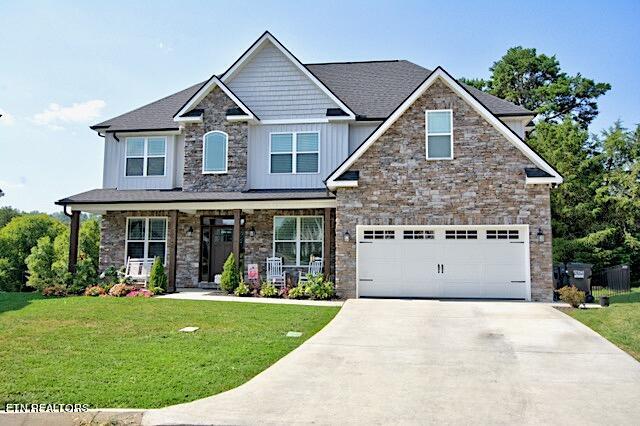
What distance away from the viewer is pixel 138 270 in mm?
17734

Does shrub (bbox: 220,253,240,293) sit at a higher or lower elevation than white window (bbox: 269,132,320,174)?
lower

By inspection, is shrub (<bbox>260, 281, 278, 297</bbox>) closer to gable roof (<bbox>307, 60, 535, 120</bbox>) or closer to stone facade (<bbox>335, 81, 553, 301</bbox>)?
stone facade (<bbox>335, 81, 553, 301</bbox>)

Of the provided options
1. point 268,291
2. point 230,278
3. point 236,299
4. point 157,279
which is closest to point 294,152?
point 230,278

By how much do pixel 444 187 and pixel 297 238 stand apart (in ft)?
18.3

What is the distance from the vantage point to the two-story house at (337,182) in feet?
48.6

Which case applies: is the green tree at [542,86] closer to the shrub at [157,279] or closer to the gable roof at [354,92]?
the gable roof at [354,92]

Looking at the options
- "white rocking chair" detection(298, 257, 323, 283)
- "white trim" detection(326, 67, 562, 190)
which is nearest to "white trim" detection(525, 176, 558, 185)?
"white trim" detection(326, 67, 562, 190)

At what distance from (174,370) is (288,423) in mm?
A: 2395

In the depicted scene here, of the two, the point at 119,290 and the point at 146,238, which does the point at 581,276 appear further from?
the point at 146,238

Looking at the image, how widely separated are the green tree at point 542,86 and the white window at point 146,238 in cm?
2562

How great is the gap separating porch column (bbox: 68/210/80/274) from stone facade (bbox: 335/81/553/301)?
30.0 ft

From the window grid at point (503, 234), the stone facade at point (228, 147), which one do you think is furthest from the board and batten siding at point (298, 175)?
the window grid at point (503, 234)

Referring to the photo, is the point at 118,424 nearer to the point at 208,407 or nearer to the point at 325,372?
the point at 208,407

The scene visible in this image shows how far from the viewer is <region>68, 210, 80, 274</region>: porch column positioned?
1730 centimetres
